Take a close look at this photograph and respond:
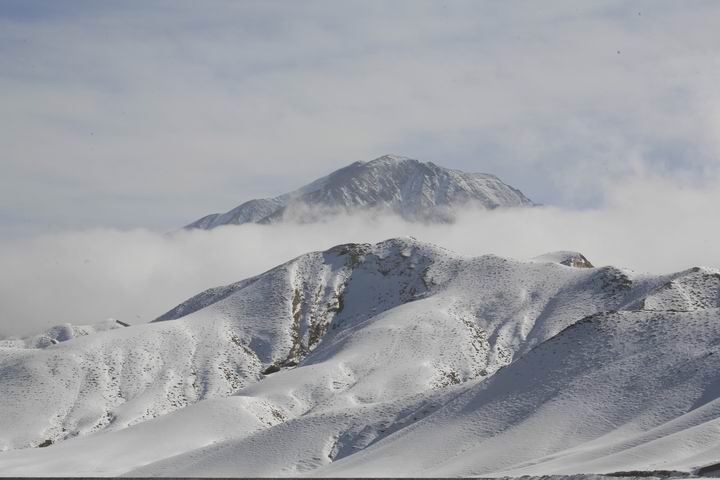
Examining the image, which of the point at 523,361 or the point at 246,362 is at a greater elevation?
the point at 523,361

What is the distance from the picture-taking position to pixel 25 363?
543 ft

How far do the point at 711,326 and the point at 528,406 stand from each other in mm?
20771

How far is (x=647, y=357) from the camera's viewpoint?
91.2 metres

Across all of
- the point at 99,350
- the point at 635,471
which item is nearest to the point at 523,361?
the point at 635,471

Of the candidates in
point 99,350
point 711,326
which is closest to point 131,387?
point 99,350

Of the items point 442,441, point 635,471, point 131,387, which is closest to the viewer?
point 635,471

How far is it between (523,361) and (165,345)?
90.0 m

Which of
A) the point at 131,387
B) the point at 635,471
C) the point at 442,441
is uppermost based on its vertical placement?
the point at 635,471

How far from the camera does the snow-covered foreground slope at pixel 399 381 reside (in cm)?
8075

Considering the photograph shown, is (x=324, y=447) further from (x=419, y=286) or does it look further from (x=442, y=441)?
(x=419, y=286)

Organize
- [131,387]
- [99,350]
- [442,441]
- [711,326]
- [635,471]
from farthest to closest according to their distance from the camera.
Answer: [99,350] → [131,387] → [711,326] → [442,441] → [635,471]

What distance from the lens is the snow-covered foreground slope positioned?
265 ft

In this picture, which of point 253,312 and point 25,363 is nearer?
point 25,363

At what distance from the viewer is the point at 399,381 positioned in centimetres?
13600
